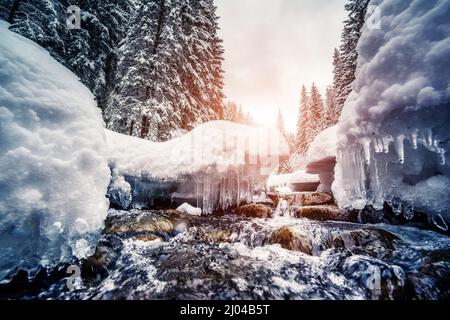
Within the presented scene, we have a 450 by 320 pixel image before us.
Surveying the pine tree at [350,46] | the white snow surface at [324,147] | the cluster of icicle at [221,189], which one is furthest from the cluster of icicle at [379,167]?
the pine tree at [350,46]

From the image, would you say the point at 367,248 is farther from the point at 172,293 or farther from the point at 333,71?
the point at 333,71

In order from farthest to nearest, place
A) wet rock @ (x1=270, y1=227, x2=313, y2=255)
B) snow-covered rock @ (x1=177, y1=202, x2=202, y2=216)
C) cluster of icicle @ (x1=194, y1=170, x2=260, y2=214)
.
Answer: snow-covered rock @ (x1=177, y1=202, x2=202, y2=216) → cluster of icicle @ (x1=194, y1=170, x2=260, y2=214) → wet rock @ (x1=270, y1=227, x2=313, y2=255)

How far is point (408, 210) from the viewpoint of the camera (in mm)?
5480

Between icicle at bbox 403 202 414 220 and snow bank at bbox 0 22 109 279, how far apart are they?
6.19 metres

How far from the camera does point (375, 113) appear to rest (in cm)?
412

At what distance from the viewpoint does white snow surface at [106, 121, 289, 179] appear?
20.4 feet

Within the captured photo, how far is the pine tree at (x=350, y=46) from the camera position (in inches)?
736

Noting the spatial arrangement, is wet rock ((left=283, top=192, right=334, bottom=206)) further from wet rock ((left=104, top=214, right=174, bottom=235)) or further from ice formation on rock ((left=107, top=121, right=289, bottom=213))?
wet rock ((left=104, top=214, right=174, bottom=235))

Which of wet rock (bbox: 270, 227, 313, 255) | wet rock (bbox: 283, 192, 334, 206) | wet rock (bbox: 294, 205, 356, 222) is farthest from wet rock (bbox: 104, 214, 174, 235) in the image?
wet rock (bbox: 283, 192, 334, 206)

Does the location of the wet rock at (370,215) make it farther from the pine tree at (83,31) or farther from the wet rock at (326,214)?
the pine tree at (83,31)

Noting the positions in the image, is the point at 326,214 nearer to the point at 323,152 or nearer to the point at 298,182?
the point at 323,152

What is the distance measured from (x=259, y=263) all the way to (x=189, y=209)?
161 inches

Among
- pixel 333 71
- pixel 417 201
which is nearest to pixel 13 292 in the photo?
pixel 417 201
